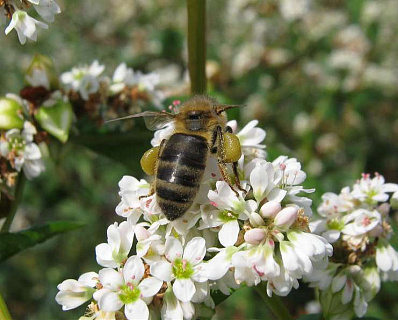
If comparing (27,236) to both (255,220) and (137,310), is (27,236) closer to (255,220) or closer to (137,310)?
(137,310)

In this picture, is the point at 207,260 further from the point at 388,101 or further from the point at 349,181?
the point at 388,101

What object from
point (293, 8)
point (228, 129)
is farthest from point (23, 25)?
point (293, 8)

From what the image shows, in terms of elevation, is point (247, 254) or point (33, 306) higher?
point (247, 254)

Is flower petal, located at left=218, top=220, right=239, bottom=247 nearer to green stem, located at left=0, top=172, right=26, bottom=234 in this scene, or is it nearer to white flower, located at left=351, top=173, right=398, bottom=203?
white flower, located at left=351, top=173, right=398, bottom=203

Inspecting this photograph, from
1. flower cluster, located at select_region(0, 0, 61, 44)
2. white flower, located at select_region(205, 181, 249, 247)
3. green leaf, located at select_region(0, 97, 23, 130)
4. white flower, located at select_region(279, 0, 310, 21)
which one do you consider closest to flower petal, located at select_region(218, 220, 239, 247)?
white flower, located at select_region(205, 181, 249, 247)

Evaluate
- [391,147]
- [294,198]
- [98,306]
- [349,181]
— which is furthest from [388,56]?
[98,306]
